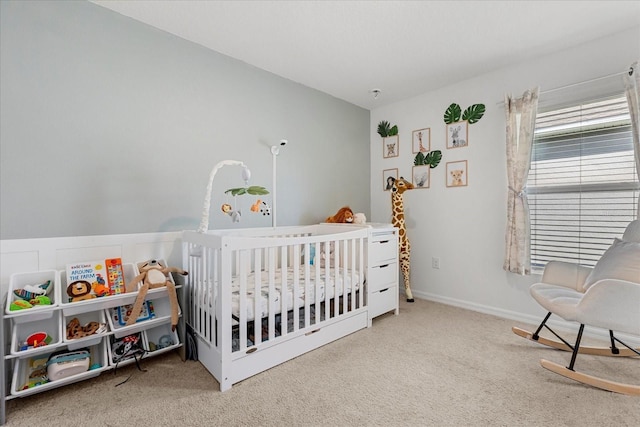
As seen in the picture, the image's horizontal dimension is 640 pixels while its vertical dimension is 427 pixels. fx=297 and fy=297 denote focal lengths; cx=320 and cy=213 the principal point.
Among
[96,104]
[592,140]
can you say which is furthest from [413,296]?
[96,104]

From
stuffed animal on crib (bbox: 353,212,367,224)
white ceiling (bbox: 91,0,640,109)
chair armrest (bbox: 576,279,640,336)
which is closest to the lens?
chair armrest (bbox: 576,279,640,336)

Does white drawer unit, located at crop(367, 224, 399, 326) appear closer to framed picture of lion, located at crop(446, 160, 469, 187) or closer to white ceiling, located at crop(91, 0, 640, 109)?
framed picture of lion, located at crop(446, 160, 469, 187)

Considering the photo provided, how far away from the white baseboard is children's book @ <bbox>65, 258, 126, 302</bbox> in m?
2.79

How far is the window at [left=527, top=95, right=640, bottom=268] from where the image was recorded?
2.15 m

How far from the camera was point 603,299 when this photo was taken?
155 centimetres

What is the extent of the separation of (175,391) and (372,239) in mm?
1718

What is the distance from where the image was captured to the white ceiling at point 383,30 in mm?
1872

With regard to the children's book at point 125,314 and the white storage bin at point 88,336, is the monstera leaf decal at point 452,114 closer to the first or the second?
the children's book at point 125,314

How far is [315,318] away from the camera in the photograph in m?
2.12

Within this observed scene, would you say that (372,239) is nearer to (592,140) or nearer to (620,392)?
(620,392)

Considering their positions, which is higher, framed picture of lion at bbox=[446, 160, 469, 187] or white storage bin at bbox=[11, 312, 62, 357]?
framed picture of lion at bbox=[446, 160, 469, 187]

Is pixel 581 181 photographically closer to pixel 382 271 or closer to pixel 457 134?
pixel 457 134

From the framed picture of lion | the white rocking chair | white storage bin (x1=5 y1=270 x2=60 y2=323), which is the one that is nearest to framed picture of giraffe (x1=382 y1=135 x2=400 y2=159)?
the framed picture of lion

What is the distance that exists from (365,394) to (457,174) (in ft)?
7.43
